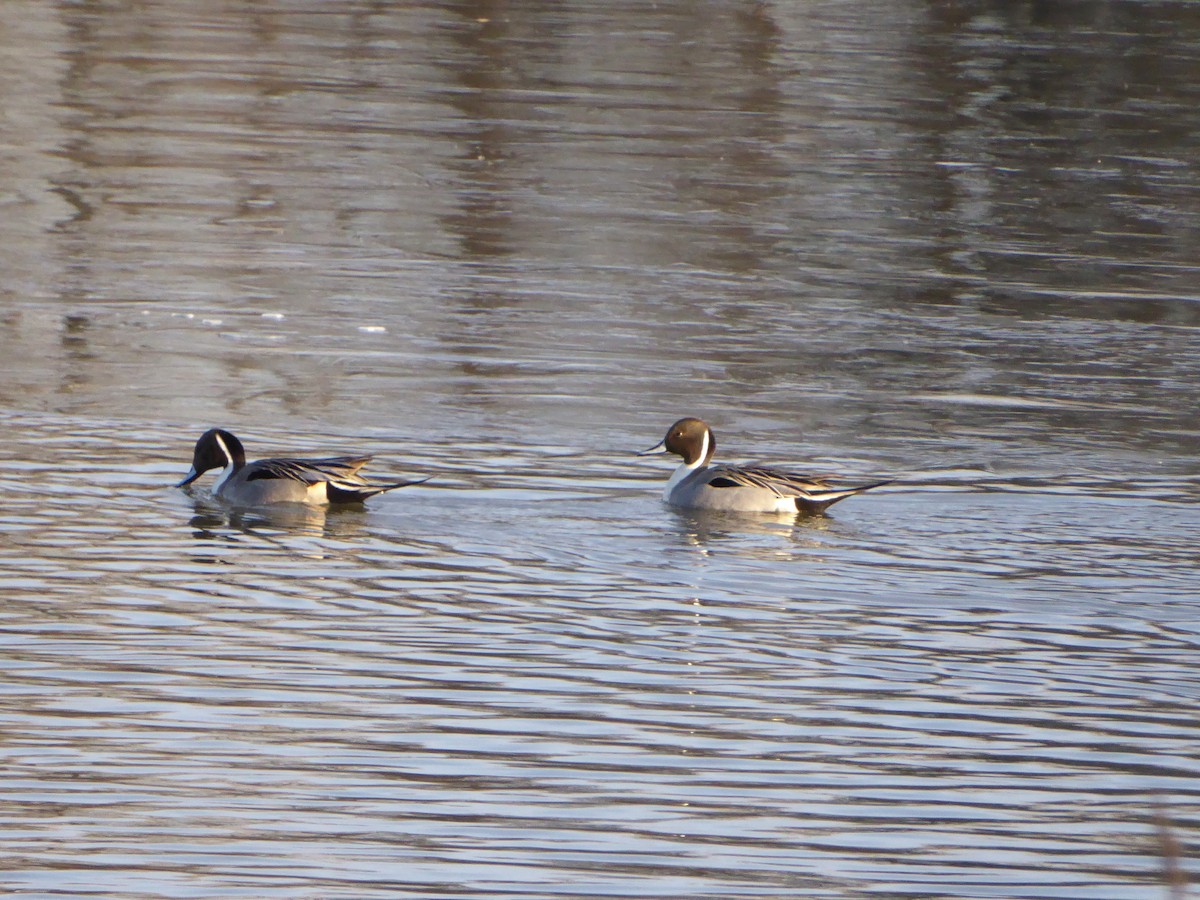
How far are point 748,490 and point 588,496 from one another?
2.55ft

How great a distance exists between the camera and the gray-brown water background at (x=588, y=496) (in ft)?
22.1

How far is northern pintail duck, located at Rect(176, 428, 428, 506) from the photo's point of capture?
11.1m

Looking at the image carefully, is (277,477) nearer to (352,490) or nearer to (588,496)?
(352,490)

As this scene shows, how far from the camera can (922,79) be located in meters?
29.5

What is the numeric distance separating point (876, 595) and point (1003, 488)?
2.18 m

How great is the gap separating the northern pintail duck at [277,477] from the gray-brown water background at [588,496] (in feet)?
0.65

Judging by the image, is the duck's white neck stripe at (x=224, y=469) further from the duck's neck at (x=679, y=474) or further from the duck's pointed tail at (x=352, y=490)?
the duck's neck at (x=679, y=474)

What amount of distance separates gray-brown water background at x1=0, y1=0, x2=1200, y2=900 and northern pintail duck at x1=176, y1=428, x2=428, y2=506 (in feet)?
0.65

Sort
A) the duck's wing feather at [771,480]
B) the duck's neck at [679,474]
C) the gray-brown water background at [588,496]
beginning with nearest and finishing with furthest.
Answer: the gray-brown water background at [588,496] < the duck's wing feather at [771,480] < the duck's neck at [679,474]

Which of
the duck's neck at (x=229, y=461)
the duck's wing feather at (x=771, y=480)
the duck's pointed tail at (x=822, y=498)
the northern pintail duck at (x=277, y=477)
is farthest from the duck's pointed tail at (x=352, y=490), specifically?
the duck's pointed tail at (x=822, y=498)

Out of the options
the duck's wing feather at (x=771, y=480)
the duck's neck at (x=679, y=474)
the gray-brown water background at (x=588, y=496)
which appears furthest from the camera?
the duck's neck at (x=679, y=474)

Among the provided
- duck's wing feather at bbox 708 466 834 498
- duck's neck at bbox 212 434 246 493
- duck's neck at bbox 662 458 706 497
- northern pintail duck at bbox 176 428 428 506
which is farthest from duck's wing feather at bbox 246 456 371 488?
duck's wing feather at bbox 708 466 834 498


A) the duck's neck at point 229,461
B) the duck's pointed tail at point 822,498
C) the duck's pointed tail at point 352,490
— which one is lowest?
the duck's pointed tail at point 822,498

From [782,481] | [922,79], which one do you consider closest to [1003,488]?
[782,481]
